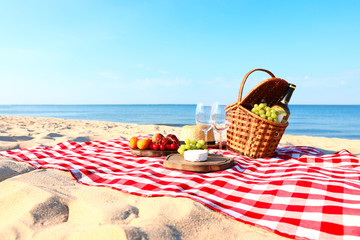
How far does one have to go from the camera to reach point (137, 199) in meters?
1.65

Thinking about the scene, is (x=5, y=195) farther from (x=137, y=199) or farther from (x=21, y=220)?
(x=137, y=199)

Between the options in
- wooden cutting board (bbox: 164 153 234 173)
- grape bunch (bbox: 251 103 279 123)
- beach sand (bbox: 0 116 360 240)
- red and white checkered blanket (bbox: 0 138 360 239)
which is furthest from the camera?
grape bunch (bbox: 251 103 279 123)

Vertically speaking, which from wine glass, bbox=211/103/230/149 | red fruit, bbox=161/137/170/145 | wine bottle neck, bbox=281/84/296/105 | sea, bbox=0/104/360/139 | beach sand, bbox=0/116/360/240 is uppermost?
wine bottle neck, bbox=281/84/296/105

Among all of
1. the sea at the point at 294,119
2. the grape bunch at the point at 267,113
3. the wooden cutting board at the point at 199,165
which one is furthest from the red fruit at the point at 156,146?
the sea at the point at 294,119

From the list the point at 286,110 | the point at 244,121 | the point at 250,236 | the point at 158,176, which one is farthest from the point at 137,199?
the point at 286,110

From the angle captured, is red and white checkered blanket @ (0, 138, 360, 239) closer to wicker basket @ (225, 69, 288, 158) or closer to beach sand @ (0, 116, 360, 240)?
beach sand @ (0, 116, 360, 240)

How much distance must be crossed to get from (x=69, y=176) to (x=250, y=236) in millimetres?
1612

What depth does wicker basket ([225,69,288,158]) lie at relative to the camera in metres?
2.77

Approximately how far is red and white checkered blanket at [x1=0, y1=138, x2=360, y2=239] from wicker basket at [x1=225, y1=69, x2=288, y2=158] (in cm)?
21

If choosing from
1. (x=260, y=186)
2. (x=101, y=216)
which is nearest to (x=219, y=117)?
(x=260, y=186)

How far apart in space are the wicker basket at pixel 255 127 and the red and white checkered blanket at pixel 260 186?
0.68ft

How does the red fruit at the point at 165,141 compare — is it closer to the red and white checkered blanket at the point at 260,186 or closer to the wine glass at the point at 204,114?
the red and white checkered blanket at the point at 260,186

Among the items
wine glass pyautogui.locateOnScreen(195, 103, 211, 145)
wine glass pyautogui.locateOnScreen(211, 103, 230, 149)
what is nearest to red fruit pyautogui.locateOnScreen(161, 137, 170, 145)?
wine glass pyautogui.locateOnScreen(195, 103, 211, 145)

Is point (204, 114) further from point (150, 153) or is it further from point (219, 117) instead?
point (150, 153)
